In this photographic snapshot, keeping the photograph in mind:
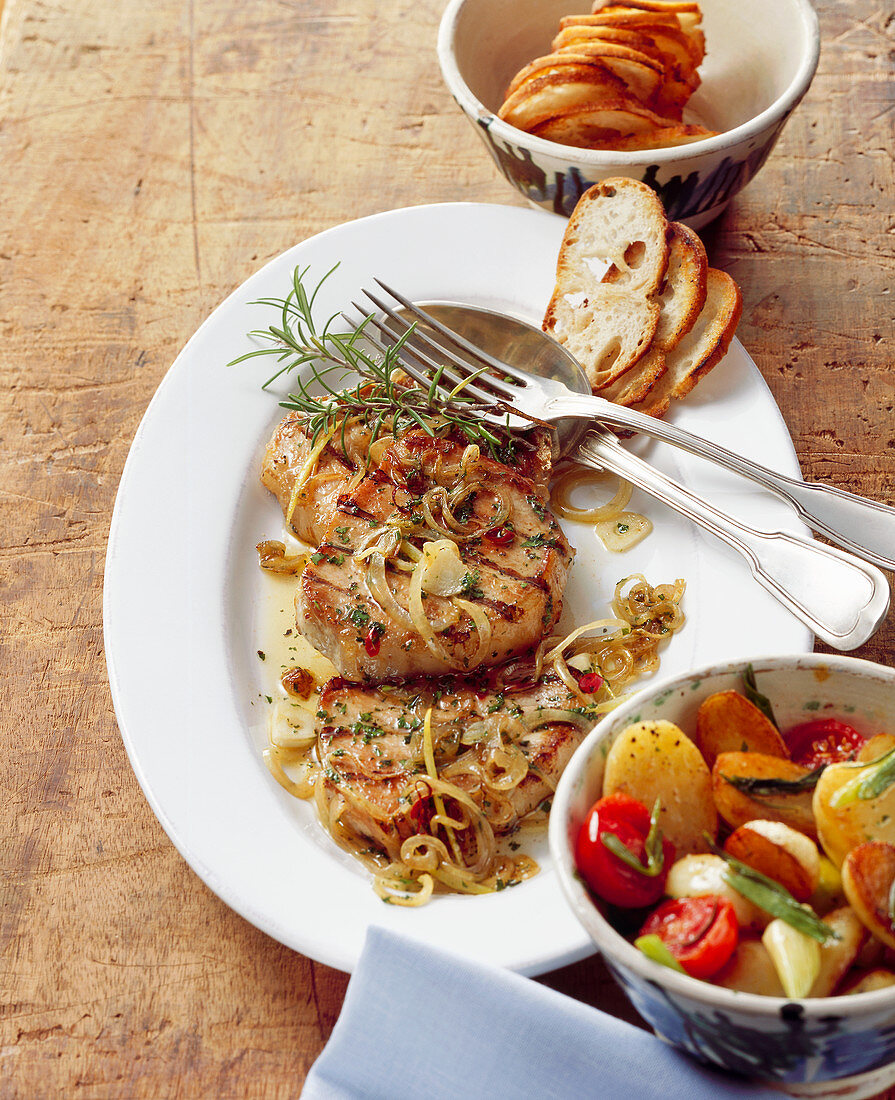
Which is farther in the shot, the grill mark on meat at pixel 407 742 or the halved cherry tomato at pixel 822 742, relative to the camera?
the grill mark on meat at pixel 407 742

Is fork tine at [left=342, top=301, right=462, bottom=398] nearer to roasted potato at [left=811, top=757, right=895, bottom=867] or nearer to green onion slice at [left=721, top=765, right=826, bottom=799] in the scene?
green onion slice at [left=721, top=765, right=826, bottom=799]

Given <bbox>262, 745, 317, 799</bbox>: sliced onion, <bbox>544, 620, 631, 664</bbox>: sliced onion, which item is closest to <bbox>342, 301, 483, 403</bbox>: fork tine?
<bbox>544, 620, 631, 664</bbox>: sliced onion

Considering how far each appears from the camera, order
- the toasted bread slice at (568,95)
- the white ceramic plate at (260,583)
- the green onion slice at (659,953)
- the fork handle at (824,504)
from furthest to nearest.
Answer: the toasted bread slice at (568,95) → the fork handle at (824,504) → the white ceramic plate at (260,583) → the green onion slice at (659,953)

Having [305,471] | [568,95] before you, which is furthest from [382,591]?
[568,95]

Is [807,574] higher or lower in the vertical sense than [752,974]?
lower

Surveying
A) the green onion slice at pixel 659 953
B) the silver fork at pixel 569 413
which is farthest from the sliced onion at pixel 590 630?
the green onion slice at pixel 659 953

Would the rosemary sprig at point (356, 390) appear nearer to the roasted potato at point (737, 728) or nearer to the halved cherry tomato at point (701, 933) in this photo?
the roasted potato at point (737, 728)

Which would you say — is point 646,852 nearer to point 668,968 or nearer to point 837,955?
point 668,968
